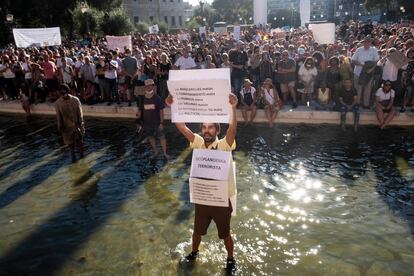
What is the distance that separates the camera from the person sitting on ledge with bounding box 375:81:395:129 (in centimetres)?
1089

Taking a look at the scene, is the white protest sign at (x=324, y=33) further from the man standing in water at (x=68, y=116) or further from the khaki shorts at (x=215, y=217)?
the khaki shorts at (x=215, y=217)

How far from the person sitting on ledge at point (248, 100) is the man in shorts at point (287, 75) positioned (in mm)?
1403

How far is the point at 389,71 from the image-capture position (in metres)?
11.4

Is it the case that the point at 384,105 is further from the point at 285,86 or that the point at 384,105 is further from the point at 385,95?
the point at 285,86

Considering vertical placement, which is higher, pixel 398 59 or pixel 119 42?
pixel 119 42

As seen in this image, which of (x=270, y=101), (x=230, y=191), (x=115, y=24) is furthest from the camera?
(x=115, y=24)

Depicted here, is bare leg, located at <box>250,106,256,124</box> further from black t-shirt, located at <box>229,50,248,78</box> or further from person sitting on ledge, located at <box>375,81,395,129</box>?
person sitting on ledge, located at <box>375,81,395,129</box>

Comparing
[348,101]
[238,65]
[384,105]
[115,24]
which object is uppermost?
[115,24]

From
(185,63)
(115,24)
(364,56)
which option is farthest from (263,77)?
(115,24)

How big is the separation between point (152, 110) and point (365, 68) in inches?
257

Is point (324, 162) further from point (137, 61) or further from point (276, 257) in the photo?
point (137, 61)

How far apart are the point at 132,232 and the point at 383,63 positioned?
9.09 meters

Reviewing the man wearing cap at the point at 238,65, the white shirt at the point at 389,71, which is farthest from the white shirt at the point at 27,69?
the white shirt at the point at 389,71

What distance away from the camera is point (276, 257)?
5.37m
